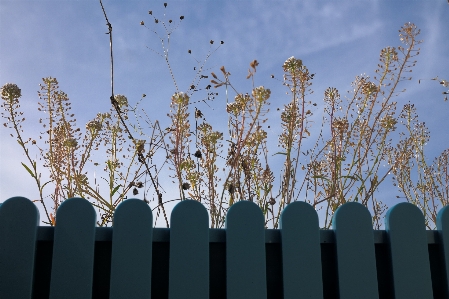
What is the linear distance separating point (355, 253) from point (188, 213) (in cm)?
60

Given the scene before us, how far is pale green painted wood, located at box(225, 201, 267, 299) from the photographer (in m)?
1.70

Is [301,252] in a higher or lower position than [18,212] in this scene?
lower

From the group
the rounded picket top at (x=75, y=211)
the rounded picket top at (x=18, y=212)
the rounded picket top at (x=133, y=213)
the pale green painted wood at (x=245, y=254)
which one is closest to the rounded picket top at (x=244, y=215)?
the pale green painted wood at (x=245, y=254)

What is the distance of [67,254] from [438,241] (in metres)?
1.34

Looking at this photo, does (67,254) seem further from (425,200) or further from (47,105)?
(425,200)

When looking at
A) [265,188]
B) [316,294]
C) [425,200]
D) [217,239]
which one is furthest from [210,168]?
[425,200]

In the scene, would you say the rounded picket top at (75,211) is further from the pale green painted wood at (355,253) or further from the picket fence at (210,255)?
the pale green painted wood at (355,253)

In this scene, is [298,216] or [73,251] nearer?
[73,251]

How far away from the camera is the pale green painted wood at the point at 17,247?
1.59m

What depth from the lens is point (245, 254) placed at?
172 cm

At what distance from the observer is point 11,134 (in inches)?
92.5

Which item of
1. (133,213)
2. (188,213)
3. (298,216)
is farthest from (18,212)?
(298,216)

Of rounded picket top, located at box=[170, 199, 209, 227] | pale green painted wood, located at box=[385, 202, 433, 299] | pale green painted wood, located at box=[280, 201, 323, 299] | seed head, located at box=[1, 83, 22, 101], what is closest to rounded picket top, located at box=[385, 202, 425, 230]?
pale green painted wood, located at box=[385, 202, 433, 299]

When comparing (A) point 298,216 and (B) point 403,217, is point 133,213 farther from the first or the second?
(B) point 403,217
